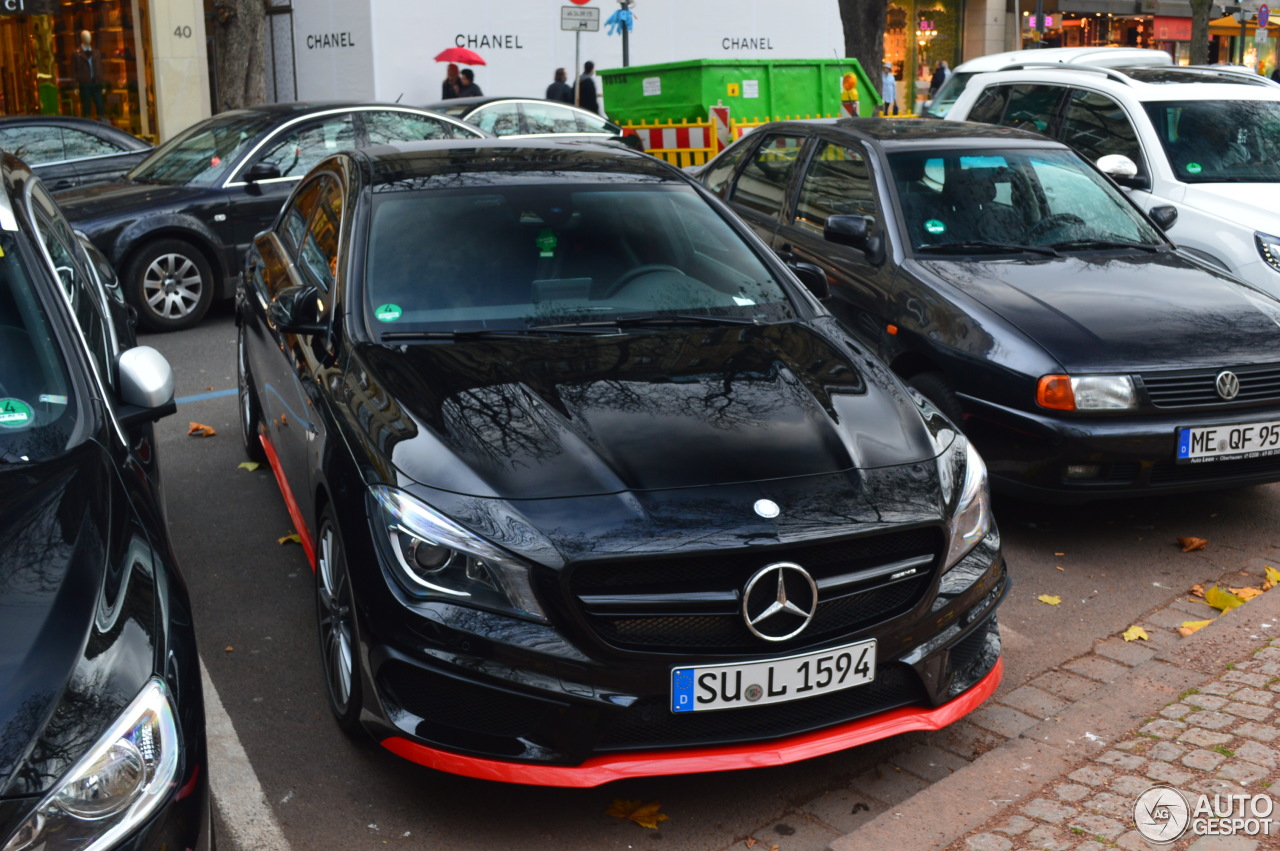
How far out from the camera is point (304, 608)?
4902mm

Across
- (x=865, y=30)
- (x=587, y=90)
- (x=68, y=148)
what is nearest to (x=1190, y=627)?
(x=68, y=148)

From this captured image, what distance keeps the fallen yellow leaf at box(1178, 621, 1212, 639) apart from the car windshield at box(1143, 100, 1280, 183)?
4.40 meters

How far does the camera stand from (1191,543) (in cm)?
557

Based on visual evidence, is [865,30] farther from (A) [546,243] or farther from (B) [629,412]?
(B) [629,412]

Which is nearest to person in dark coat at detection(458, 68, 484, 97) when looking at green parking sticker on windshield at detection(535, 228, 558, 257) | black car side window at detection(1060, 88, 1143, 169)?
black car side window at detection(1060, 88, 1143, 169)

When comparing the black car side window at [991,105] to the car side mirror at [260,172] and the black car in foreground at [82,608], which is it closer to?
the car side mirror at [260,172]

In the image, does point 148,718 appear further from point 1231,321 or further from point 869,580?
point 1231,321

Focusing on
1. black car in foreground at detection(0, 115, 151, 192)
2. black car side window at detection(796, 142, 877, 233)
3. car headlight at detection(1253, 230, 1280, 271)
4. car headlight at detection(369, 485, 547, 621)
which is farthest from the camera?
black car in foreground at detection(0, 115, 151, 192)

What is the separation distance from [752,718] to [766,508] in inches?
20.5

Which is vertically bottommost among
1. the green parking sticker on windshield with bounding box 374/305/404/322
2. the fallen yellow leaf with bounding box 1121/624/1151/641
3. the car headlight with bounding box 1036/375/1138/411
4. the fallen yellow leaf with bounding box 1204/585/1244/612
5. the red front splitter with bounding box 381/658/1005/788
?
the fallen yellow leaf with bounding box 1121/624/1151/641

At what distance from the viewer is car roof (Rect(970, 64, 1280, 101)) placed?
8.80m

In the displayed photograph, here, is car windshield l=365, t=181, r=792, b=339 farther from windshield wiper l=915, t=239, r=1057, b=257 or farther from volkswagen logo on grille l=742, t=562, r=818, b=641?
windshield wiper l=915, t=239, r=1057, b=257

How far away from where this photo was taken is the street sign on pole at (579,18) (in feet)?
59.4

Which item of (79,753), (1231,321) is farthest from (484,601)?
(1231,321)
